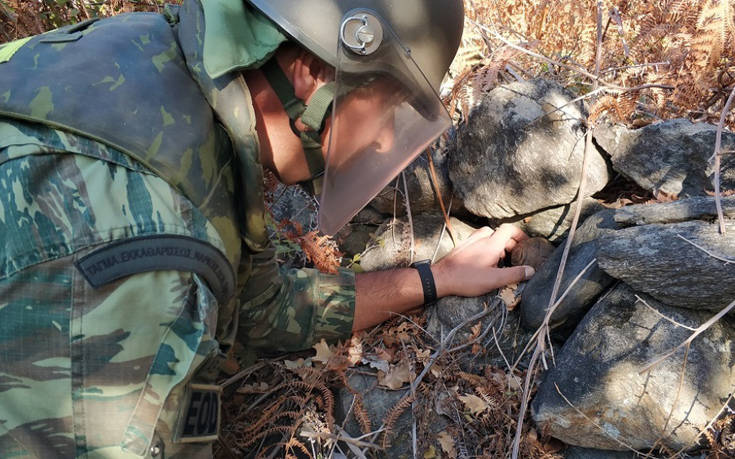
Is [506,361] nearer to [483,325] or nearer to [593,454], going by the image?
[483,325]

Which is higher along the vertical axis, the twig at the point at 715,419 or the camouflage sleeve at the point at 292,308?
the camouflage sleeve at the point at 292,308

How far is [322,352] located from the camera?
2.99 meters

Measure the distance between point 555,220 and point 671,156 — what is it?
Result: 0.63 meters

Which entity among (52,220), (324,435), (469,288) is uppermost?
(52,220)

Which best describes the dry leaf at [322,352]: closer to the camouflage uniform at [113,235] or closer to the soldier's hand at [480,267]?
the soldier's hand at [480,267]

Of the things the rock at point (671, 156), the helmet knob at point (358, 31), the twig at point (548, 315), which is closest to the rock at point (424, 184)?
the twig at point (548, 315)

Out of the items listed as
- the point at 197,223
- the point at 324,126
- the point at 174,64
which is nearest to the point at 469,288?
the point at 324,126

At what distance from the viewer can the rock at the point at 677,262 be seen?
2.09 meters

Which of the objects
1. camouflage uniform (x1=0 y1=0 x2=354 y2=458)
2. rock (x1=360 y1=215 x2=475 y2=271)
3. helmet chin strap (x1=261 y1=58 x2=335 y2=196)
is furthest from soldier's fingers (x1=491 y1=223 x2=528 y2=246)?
camouflage uniform (x1=0 y1=0 x2=354 y2=458)

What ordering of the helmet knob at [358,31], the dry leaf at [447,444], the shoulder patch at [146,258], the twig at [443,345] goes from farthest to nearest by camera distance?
the twig at [443,345]
the dry leaf at [447,444]
the helmet knob at [358,31]
the shoulder patch at [146,258]

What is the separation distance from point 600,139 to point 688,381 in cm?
126

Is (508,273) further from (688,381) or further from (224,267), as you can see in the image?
(224,267)

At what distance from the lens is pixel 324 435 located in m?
2.65

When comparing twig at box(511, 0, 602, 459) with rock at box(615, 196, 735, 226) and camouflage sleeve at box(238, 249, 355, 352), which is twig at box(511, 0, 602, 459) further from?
camouflage sleeve at box(238, 249, 355, 352)
